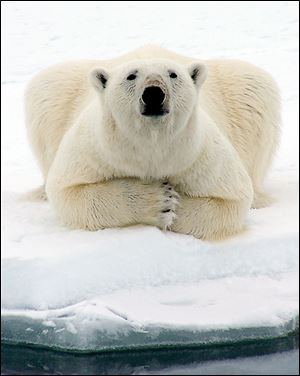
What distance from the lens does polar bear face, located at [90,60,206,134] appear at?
3.76 m

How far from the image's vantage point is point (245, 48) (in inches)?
341

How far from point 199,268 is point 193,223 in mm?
333

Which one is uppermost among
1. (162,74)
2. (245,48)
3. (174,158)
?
(162,74)

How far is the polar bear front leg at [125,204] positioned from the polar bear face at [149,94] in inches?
14.0

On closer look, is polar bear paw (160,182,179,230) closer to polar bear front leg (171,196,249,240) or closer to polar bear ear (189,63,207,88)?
polar bear front leg (171,196,249,240)

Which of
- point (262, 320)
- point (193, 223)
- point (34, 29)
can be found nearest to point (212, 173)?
point (193, 223)

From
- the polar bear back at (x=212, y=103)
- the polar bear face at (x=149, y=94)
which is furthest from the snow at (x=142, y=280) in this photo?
the polar bear face at (x=149, y=94)

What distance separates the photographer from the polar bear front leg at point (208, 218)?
4199 mm

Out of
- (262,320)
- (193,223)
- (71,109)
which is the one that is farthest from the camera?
(71,109)

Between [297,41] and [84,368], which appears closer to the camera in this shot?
[84,368]

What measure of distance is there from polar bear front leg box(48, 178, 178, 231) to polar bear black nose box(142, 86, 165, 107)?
21.3 inches

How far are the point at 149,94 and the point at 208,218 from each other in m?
0.77

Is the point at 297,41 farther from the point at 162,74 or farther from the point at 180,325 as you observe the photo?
the point at 180,325

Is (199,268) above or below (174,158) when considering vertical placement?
below
